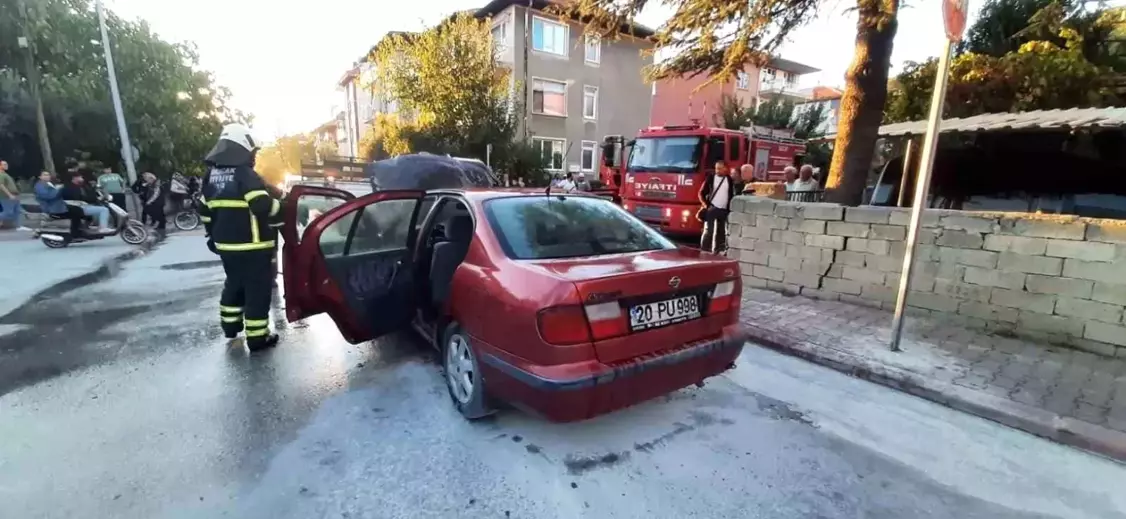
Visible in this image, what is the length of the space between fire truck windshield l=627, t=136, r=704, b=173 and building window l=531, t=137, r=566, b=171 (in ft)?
32.1

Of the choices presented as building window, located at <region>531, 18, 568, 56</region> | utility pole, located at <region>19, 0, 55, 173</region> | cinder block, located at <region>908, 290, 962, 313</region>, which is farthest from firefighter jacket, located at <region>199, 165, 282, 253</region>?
building window, located at <region>531, 18, 568, 56</region>

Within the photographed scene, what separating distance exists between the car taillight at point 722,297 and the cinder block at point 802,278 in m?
3.37

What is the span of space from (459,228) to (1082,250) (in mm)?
4885

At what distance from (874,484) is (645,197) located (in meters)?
8.20

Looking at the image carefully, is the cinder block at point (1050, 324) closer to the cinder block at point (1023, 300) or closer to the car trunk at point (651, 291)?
the cinder block at point (1023, 300)

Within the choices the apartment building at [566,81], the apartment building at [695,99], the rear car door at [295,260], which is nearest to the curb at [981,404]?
the rear car door at [295,260]

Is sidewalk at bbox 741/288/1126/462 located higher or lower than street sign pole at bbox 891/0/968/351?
lower

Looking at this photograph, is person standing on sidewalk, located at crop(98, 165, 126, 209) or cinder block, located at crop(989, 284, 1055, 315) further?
person standing on sidewalk, located at crop(98, 165, 126, 209)

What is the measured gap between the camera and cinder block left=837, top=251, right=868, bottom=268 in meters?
5.47

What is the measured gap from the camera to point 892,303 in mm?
5297

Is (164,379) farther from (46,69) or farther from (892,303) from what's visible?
(46,69)

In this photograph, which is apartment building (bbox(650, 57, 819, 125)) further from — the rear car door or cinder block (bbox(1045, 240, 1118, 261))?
the rear car door

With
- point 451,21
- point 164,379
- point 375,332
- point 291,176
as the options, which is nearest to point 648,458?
point 375,332

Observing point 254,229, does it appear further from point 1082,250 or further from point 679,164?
point 679,164
